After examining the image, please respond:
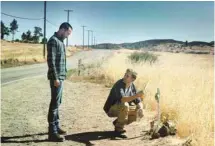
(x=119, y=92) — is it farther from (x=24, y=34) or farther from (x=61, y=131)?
(x=24, y=34)

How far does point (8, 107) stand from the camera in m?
9.02

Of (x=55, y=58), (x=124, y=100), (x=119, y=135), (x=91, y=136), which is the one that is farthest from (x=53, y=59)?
(x=119, y=135)

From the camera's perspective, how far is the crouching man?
6.30 meters

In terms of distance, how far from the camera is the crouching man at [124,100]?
6.30 m

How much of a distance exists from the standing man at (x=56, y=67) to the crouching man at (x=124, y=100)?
1.03 meters

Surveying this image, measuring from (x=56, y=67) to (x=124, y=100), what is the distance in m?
1.31

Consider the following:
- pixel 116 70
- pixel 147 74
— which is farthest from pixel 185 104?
pixel 116 70

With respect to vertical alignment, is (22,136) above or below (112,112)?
below

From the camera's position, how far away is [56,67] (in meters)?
Result: 5.95

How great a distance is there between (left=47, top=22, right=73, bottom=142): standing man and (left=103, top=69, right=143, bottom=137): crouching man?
40.4 inches

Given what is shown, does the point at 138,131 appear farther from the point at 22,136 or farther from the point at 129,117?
the point at 22,136

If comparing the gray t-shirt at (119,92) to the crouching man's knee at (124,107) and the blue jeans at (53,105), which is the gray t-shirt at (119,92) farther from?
the blue jeans at (53,105)

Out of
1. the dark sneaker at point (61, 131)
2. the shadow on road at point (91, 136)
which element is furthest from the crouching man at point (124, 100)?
the dark sneaker at point (61, 131)

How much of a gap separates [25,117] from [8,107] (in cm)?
130
